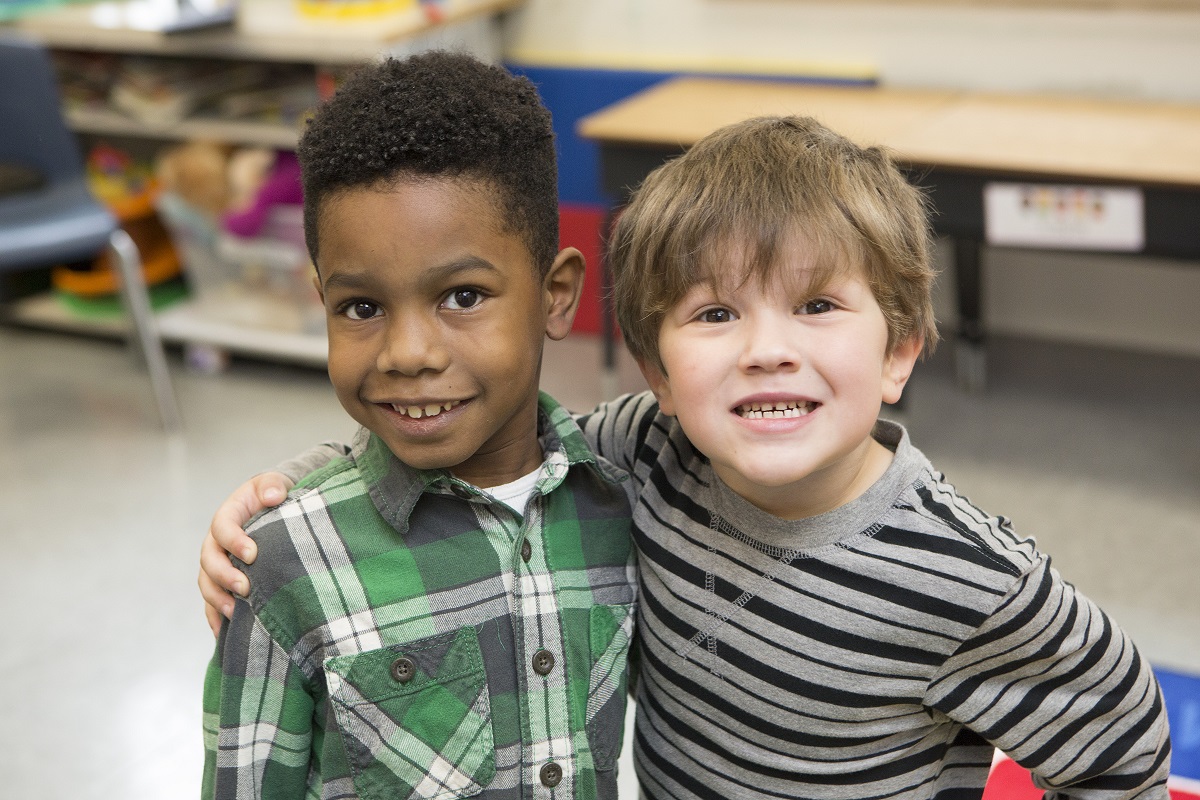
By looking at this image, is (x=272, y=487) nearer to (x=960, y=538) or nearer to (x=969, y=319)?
(x=960, y=538)

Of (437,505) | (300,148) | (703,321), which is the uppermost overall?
(300,148)

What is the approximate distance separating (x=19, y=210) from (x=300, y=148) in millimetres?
2374

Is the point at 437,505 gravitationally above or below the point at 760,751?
above

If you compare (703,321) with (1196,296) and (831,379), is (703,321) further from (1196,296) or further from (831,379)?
(1196,296)

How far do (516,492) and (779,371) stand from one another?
0.24 metres

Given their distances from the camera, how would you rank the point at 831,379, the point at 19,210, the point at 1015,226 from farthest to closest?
the point at 19,210, the point at 1015,226, the point at 831,379

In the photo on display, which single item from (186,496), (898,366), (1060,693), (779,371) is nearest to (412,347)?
(779,371)

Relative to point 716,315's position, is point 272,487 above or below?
below

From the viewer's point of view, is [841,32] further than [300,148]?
Yes

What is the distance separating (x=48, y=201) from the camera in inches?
118

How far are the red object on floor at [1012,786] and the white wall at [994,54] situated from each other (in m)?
1.95

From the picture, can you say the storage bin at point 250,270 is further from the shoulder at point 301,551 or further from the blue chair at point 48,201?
the shoulder at point 301,551

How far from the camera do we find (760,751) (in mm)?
934

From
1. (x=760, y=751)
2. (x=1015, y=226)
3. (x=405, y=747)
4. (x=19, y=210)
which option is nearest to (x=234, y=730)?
(x=405, y=747)
